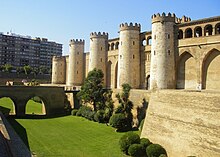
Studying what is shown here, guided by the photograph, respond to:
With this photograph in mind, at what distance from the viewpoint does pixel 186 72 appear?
3161 cm

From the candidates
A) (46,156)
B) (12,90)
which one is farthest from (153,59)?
(12,90)

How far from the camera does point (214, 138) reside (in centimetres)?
1723

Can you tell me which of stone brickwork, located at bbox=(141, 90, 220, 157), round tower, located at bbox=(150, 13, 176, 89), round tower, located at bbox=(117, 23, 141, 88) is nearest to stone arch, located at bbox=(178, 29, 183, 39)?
round tower, located at bbox=(150, 13, 176, 89)

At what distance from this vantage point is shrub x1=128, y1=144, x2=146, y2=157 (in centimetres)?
2128

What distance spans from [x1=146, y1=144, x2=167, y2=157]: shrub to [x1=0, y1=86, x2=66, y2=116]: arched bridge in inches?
875

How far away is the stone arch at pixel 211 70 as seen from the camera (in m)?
28.8

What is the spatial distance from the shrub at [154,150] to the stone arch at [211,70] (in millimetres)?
11354

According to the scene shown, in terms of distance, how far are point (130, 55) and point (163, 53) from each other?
6744 millimetres

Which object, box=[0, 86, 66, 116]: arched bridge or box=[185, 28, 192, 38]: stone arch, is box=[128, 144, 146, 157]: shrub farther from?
box=[0, 86, 66, 116]: arched bridge

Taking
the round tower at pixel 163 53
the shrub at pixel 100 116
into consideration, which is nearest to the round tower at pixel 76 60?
the shrub at pixel 100 116

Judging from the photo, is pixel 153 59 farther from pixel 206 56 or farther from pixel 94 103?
pixel 94 103

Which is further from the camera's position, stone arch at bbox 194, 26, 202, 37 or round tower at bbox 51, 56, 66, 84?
round tower at bbox 51, 56, 66, 84

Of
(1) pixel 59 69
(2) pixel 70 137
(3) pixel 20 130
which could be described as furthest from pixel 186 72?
(1) pixel 59 69

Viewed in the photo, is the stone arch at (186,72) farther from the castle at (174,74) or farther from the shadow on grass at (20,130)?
the shadow on grass at (20,130)
